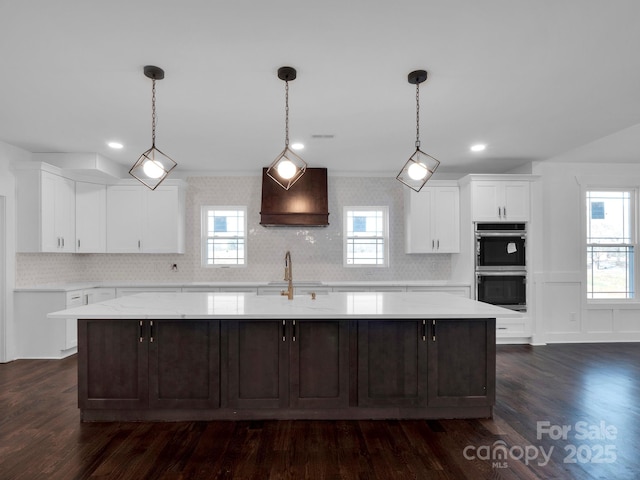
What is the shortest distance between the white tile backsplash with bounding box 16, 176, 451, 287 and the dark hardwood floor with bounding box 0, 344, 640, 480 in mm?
2629

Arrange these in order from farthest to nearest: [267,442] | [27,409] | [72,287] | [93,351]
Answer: [72,287] → [27,409] → [93,351] → [267,442]

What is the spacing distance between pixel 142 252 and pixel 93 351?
297 centimetres

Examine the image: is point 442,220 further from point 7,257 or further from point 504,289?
point 7,257

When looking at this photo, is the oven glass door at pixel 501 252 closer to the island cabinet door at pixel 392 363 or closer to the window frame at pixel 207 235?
the island cabinet door at pixel 392 363

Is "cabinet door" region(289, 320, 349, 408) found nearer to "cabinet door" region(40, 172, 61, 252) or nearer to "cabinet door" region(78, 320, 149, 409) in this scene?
"cabinet door" region(78, 320, 149, 409)

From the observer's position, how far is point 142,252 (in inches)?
222

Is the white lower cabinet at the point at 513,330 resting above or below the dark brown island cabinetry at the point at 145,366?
below

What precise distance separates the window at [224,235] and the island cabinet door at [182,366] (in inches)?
125

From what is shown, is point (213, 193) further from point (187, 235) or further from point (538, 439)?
point (538, 439)

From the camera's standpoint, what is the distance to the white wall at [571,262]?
18.1ft

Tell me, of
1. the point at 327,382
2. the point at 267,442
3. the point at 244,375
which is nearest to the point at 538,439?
the point at 327,382

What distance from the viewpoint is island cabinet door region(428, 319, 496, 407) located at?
9.65ft

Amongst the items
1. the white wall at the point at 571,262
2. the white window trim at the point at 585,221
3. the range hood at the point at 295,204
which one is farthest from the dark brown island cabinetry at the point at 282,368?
the white window trim at the point at 585,221

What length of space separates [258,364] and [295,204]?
9.67ft
